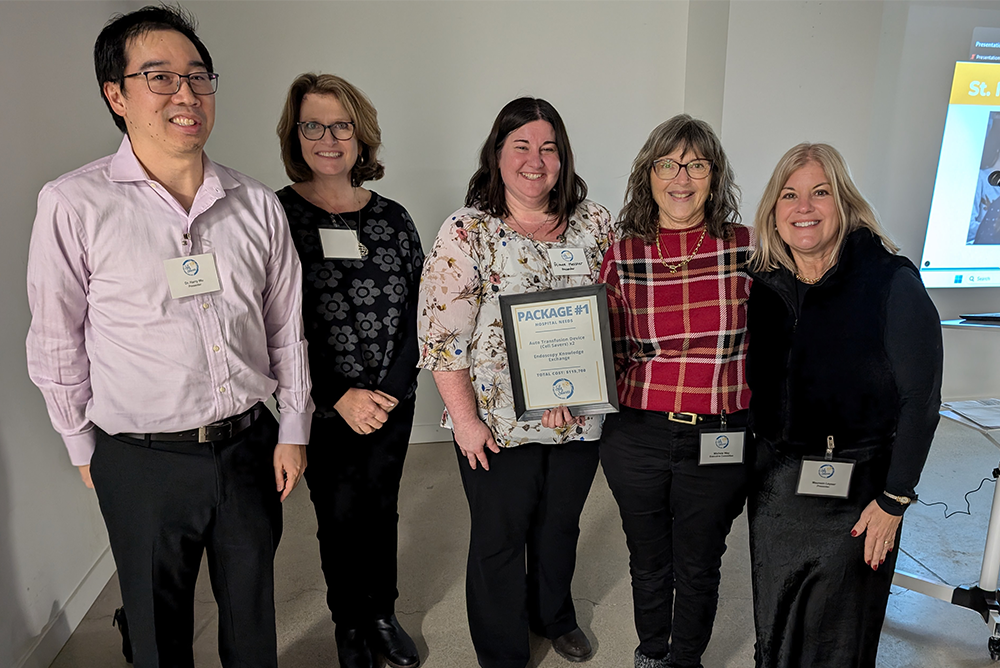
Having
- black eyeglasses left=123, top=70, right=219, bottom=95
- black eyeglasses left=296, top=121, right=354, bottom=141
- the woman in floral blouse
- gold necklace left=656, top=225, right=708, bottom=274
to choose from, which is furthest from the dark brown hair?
black eyeglasses left=123, top=70, right=219, bottom=95

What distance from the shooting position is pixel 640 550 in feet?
5.86

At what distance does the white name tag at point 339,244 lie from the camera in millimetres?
1759

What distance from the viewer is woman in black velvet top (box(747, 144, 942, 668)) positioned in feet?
4.66

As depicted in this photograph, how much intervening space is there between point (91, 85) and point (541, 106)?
2064mm

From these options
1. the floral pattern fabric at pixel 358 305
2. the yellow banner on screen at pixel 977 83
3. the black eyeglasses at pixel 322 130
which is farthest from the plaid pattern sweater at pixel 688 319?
the yellow banner on screen at pixel 977 83

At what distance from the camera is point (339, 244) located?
1.77m

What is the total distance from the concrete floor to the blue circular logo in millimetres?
1043

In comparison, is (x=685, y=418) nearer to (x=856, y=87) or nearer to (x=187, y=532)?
(x=187, y=532)

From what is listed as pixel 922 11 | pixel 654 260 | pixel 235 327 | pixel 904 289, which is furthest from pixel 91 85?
pixel 922 11

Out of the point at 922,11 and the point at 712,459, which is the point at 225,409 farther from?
the point at 922,11

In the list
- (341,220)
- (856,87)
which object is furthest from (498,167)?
(856,87)

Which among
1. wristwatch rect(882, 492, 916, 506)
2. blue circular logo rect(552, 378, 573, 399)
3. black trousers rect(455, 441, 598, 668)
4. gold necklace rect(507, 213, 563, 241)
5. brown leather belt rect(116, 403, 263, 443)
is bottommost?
black trousers rect(455, 441, 598, 668)

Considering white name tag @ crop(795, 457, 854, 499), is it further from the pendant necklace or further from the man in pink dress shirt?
the man in pink dress shirt

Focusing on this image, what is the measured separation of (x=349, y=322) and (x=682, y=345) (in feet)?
3.08
